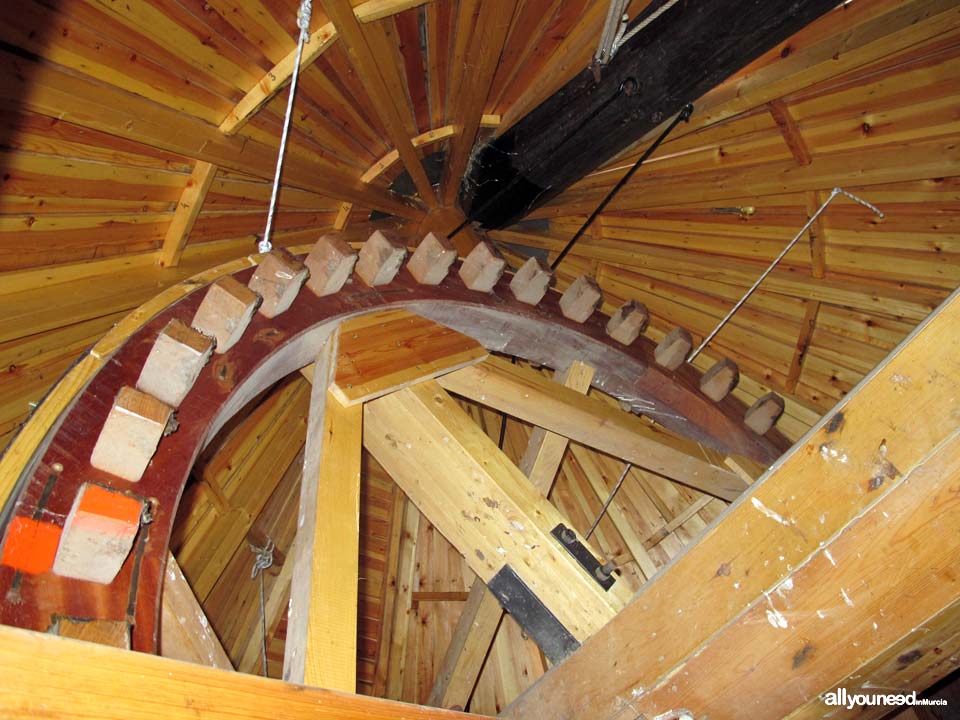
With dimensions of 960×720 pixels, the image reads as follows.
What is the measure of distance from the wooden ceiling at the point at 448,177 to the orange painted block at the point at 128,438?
3.73 feet

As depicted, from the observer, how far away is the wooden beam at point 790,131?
10.7 feet

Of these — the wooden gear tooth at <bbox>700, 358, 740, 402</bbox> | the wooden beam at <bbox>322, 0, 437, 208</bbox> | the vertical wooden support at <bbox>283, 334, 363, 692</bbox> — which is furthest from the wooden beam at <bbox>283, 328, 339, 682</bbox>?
the wooden gear tooth at <bbox>700, 358, 740, 402</bbox>

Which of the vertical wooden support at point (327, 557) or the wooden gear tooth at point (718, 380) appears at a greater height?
the wooden gear tooth at point (718, 380)

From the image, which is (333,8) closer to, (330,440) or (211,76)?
(211,76)

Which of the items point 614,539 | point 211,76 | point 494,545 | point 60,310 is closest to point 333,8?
point 211,76

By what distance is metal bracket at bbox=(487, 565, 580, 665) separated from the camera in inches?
75.7

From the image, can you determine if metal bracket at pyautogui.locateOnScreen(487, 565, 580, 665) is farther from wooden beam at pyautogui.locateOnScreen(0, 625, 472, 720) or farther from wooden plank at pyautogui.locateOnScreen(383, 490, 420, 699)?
wooden plank at pyautogui.locateOnScreen(383, 490, 420, 699)

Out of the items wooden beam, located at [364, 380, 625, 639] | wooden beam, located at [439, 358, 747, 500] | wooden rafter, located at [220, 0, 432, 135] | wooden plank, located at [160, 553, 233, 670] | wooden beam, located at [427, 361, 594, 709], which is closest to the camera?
wooden plank, located at [160, 553, 233, 670]

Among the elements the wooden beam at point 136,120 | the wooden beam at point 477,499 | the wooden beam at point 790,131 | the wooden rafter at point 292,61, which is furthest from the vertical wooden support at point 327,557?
the wooden beam at point 790,131

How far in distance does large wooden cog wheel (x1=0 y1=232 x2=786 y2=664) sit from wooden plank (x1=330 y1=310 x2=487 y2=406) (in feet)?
0.20

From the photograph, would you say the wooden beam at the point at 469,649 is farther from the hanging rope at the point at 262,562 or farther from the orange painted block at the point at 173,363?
the orange painted block at the point at 173,363

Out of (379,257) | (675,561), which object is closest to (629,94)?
(379,257)

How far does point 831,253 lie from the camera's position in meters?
3.64

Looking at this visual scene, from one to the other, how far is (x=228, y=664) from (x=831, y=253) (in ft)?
11.3
